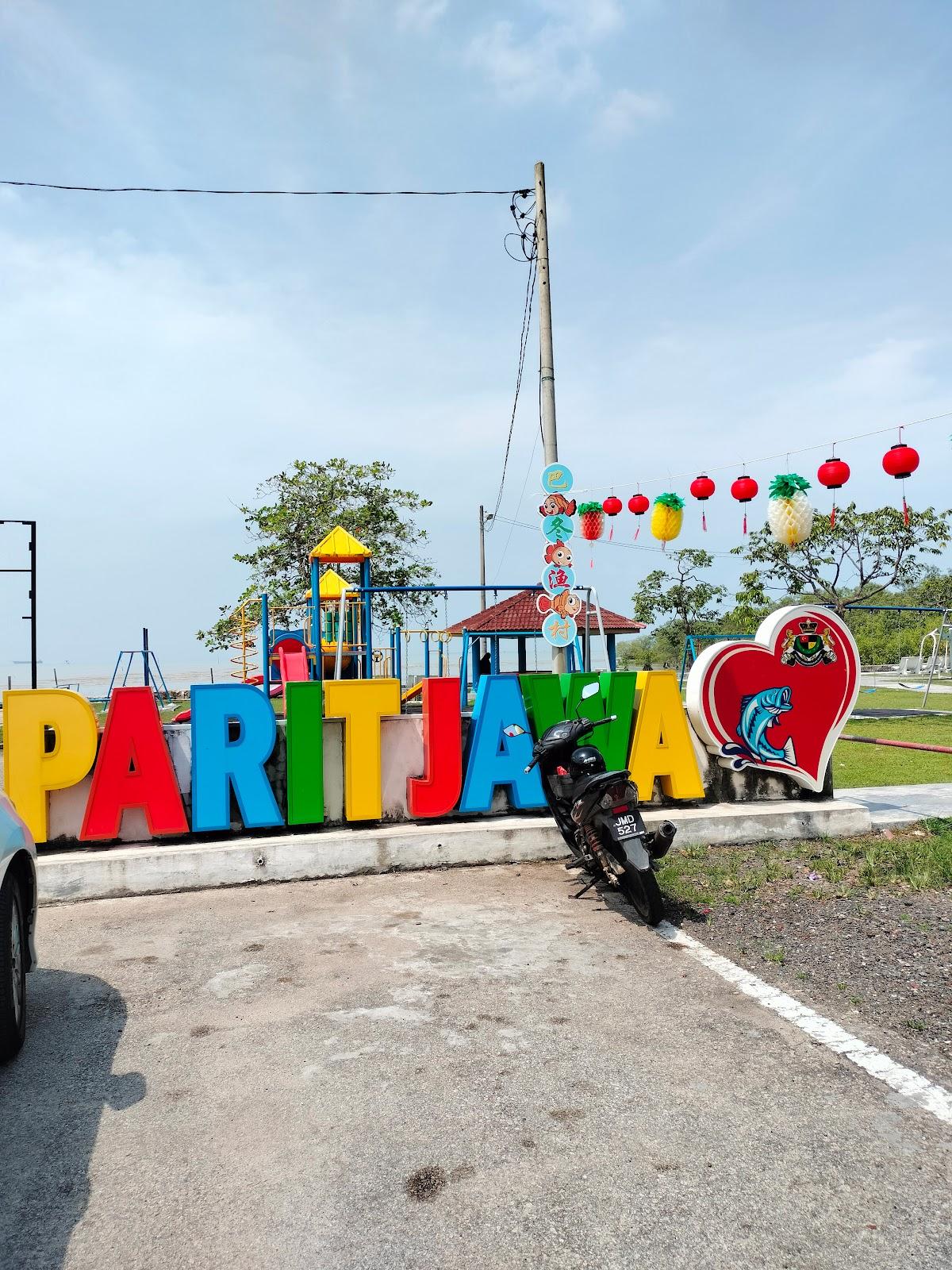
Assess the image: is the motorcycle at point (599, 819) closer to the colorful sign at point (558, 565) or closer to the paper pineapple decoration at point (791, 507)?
the colorful sign at point (558, 565)

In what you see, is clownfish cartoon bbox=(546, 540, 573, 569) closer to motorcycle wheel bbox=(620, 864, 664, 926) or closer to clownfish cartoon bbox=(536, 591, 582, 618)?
clownfish cartoon bbox=(536, 591, 582, 618)

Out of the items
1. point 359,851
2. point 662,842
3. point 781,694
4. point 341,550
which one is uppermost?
point 341,550

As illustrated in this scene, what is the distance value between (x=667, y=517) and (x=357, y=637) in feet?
23.5

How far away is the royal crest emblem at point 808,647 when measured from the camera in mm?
8102

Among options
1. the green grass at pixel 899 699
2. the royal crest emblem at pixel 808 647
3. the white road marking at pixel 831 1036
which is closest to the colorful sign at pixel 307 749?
the royal crest emblem at pixel 808 647

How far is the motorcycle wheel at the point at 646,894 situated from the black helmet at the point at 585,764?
79cm

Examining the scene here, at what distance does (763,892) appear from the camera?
606cm

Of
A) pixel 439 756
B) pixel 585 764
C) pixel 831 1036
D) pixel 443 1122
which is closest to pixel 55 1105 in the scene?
pixel 443 1122

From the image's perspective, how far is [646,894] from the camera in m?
5.38

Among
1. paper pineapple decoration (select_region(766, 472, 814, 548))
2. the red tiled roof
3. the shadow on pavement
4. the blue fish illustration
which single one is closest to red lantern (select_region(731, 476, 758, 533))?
paper pineapple decoration (select_region(766, 472, 814, 548))

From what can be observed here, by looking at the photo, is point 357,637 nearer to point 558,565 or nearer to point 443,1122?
point 558,565

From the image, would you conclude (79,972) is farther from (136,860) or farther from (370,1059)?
(370,1059)

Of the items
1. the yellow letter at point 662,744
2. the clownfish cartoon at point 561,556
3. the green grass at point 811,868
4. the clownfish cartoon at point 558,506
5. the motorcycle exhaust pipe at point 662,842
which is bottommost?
the green grass at point 811,868

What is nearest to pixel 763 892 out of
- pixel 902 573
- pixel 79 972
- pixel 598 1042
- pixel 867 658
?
pixel 598 1042
